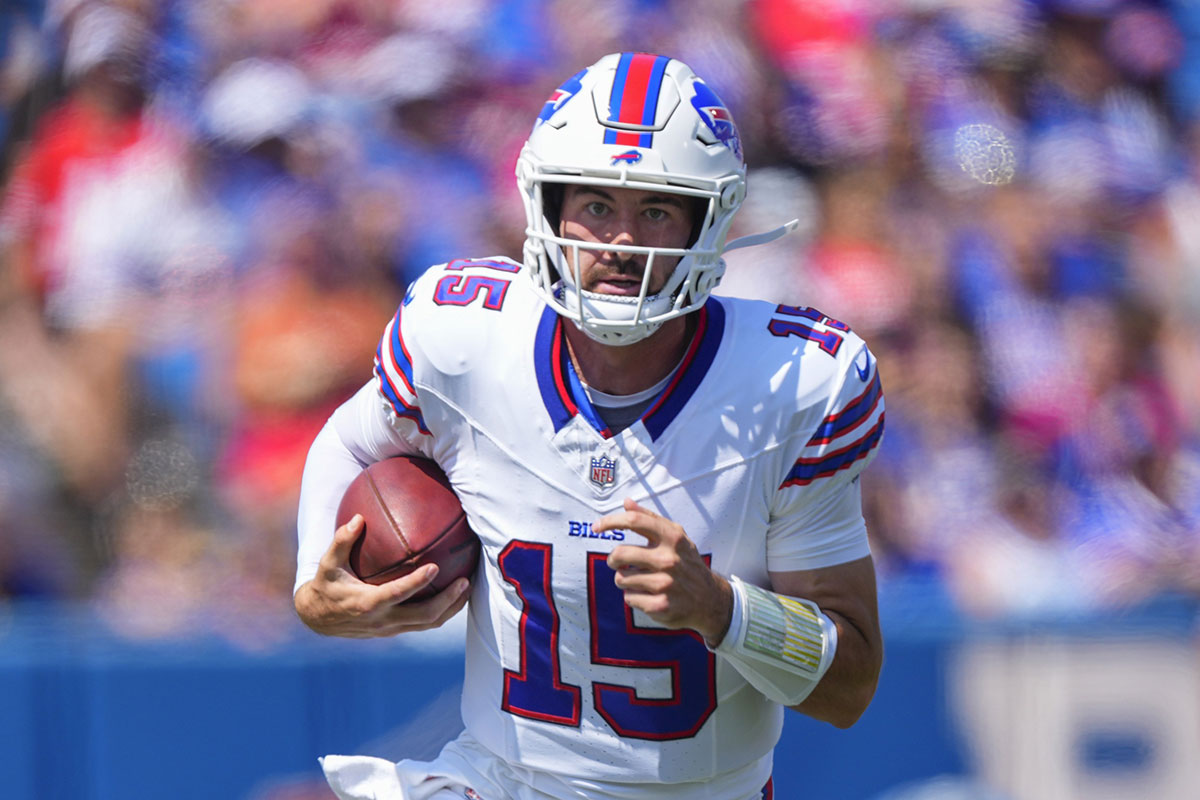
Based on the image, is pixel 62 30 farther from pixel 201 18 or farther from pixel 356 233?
pixel 356 233

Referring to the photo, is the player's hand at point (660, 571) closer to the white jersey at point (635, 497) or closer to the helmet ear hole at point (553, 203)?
the white jersey at point (635, 497)

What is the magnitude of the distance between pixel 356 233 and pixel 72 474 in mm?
1024

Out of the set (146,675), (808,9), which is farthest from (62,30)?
(808,9)

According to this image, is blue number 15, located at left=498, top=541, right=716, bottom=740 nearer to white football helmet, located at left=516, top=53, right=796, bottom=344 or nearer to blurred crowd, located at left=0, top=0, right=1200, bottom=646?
white football helmet, located at left=516, top=53, right=796, bottom=344

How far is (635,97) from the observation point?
190cm

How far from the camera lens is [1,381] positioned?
11.9 feet

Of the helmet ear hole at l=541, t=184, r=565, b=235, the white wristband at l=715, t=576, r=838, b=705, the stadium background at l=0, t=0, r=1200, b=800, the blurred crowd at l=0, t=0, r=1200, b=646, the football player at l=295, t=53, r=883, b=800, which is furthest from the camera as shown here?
the blurred crowd at l=0, t=0, r=1200, b=646

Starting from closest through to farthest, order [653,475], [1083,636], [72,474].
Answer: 1. [653,475]
2. [1083,636]
3. [72,474]

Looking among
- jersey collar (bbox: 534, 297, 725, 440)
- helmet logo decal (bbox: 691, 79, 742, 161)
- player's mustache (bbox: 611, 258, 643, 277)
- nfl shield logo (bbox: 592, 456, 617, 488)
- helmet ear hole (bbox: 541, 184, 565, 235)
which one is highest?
helmet logo decal (bbox: 691, 79, 742, 161)

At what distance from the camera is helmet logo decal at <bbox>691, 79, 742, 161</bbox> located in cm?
193

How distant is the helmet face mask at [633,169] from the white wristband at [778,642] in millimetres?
408

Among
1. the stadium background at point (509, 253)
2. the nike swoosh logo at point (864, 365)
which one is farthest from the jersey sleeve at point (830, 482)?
the stadium background at point (509, 253)

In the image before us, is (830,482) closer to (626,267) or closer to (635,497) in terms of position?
(635,497)

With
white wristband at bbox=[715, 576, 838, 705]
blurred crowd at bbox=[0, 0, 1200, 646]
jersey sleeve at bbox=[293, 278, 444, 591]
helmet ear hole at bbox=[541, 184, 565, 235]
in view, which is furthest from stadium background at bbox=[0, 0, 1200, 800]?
helmet ear hole at bbox=[541, 184, 565, 235]
